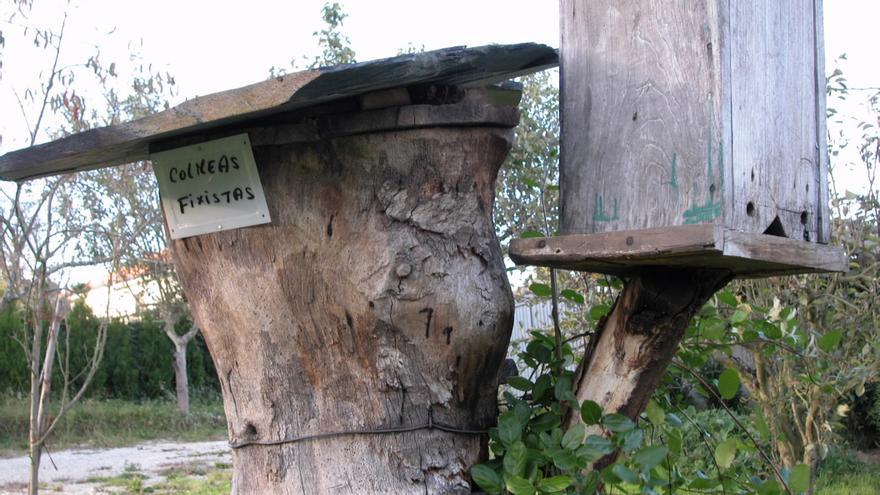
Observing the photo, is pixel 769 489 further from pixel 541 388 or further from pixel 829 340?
pixel 541 388

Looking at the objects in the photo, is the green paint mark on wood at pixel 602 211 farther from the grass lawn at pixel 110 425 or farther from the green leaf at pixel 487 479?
the grass lawn at pixel 110 425

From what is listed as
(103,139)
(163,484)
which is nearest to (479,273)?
(103,139)

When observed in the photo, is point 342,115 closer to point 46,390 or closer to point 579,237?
point 579,237

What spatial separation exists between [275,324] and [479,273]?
57 centimetres

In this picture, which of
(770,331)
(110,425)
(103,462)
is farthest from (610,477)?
(110,425)

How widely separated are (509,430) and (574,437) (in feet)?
0.67

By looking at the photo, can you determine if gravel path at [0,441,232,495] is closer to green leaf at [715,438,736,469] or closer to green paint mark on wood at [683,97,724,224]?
green leaf at [715,438,736,469]

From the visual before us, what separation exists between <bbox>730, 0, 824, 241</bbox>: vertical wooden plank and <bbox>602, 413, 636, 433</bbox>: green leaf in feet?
1.79

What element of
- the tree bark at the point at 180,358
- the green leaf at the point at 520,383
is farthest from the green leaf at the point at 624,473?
the tree bark at the point at 180,358

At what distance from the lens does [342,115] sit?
232 centimetres

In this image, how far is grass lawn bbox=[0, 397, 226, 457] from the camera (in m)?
13.6

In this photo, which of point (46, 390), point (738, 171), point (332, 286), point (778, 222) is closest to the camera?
point (738, 171)

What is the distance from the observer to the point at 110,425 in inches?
594

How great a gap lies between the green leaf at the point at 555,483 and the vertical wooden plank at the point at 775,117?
73 cm
